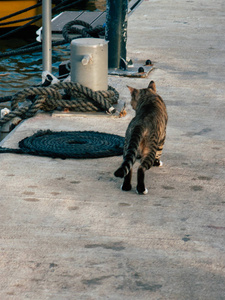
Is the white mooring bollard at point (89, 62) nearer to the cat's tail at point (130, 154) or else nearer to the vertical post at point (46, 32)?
the vertical post at point (46, 32)

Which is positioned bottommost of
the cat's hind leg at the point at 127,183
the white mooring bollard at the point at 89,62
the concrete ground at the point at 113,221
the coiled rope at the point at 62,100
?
the concrete ground at the point at 113,221

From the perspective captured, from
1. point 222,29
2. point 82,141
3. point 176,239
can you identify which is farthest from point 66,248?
point 222,29

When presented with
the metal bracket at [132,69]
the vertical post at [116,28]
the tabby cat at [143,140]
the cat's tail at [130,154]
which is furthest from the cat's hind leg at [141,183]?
the vertical post at [116,28]

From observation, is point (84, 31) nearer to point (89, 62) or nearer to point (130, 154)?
point (89, 62)

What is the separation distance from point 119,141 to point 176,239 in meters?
1.90

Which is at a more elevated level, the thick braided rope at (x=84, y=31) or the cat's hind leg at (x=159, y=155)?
the thick braided rope at (x=84, y=31)

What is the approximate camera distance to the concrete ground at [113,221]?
10.0ft

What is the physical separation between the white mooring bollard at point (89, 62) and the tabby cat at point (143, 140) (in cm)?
160

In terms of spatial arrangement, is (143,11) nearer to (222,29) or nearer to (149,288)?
(222,29)

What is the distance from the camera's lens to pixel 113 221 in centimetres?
377

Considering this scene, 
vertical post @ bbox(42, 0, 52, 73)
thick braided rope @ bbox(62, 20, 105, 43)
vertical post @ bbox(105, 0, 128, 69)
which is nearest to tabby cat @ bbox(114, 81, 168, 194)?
vertical post @ bbox(42, 0, 52, 73)

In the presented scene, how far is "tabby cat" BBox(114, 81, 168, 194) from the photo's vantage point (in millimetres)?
4090

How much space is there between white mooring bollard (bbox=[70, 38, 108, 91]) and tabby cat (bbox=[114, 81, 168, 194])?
5.25 feet

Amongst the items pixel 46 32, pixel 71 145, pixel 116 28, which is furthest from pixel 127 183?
pixel 116 28
